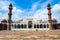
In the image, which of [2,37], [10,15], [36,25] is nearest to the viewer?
[2,37]

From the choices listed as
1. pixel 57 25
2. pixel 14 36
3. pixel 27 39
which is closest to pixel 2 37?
pixel 14 36

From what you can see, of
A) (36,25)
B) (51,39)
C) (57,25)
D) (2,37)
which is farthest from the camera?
(57,25)

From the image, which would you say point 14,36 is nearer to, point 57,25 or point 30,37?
point 30,37

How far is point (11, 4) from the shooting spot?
2984 centimetres

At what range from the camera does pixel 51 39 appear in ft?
41.1

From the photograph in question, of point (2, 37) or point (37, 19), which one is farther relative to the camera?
point (37, 19)

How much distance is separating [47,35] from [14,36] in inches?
135

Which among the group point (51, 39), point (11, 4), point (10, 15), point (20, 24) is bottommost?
point (51, 39)

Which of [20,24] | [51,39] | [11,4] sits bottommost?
[51,39]

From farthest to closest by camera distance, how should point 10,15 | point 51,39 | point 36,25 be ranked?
1. point 36,25
2. point 10,15
3. point 51,39

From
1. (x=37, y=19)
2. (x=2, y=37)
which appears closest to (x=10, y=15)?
(x=37, y=19)

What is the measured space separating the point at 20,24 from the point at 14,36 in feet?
58.7

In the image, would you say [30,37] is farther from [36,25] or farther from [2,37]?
[36,25]

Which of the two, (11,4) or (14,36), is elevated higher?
(11,4)
